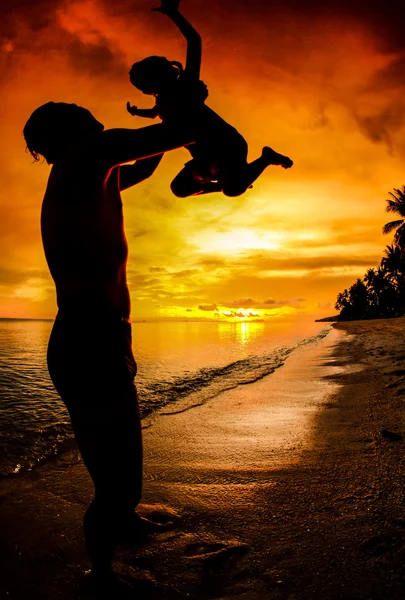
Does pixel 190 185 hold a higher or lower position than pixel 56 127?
lower

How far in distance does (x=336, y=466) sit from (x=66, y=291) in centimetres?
250

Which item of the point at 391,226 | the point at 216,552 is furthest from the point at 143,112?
the point at 391,226

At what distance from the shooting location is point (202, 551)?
6.51 ft

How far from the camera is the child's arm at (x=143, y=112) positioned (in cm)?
197

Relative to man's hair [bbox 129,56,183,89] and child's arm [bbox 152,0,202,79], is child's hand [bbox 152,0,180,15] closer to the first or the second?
child's arm [bbox 152,0,202,79]

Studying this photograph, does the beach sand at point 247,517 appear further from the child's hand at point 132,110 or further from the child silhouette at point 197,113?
the child's hand at point 132,110

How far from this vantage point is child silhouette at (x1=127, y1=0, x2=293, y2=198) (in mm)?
1706

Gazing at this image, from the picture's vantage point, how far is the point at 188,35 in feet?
5.72

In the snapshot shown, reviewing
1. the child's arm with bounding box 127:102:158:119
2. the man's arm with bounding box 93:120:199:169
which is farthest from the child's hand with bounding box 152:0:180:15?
the man's arm with bounding box 93:120:199:169

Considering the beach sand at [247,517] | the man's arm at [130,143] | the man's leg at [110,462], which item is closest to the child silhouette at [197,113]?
the man's arm at [130,143]

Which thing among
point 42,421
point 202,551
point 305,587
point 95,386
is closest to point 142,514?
point 202,551

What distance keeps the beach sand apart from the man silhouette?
1.46 feet

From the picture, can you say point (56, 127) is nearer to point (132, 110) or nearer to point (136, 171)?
point (136, 171)

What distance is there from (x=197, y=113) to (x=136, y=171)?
475 mm
